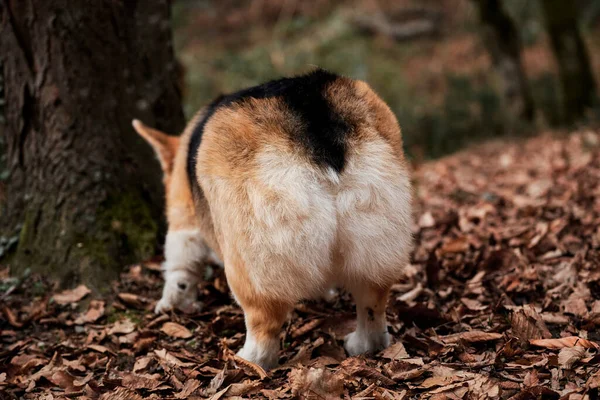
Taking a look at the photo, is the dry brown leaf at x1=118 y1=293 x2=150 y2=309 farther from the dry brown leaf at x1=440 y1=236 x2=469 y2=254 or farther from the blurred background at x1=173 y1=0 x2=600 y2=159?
the dry brown leaf at x1=440 y1=236 x2=469 y2=254

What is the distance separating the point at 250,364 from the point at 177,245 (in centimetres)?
148

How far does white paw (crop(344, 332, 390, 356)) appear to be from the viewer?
359 cm

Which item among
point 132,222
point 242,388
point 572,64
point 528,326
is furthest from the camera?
point 572,64

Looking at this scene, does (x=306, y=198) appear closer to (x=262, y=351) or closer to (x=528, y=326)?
(x=262, y=351)

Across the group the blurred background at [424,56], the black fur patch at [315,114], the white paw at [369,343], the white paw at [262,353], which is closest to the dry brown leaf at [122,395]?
the white paw at [262,353]

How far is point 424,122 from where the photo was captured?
1199cm

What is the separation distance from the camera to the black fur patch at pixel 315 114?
3.09 meters

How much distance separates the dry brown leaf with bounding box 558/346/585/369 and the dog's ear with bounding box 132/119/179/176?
3.08 m

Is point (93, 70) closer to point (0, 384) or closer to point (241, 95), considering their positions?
point (241, 95)

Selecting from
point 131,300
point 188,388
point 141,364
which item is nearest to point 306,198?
point 188,388

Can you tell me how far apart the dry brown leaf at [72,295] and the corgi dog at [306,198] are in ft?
5.07

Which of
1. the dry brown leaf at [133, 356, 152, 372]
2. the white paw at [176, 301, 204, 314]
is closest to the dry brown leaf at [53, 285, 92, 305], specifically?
the white paw at [176, 301, 204, 314]

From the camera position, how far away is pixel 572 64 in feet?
33.6

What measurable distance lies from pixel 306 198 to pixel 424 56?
18418mm
